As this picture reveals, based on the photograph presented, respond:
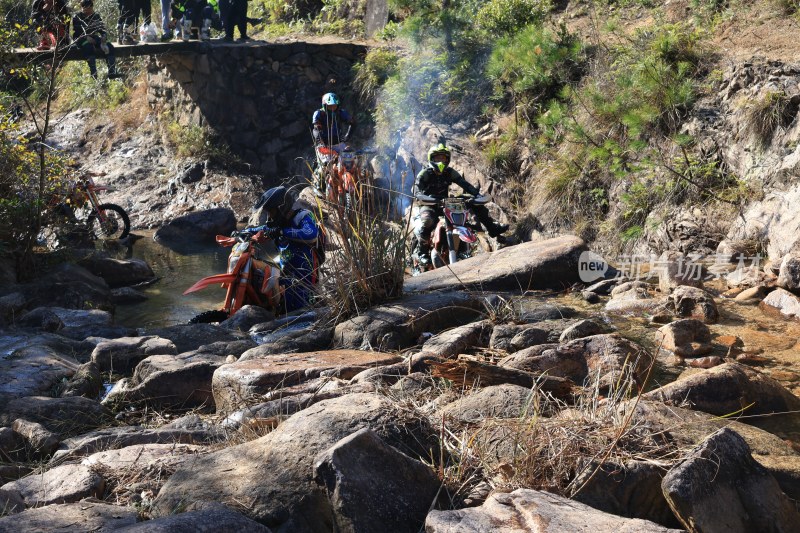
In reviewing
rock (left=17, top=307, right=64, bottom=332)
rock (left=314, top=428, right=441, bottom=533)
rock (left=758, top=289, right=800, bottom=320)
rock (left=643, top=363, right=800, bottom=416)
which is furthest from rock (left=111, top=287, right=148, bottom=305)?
rock (left=314, top=428, right=441, bottom=533)

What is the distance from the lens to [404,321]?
626 centimetres

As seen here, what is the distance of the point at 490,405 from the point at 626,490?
0.85m

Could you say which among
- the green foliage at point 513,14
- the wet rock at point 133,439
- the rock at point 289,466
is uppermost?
the green foliage at point 513,14

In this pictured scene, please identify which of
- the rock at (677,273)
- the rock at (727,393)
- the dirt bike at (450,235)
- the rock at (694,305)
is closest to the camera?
the rock at (727,393)

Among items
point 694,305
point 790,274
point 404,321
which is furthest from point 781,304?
point 404,321

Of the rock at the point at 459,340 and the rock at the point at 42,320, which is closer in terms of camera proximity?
the rock at the point at 459,340

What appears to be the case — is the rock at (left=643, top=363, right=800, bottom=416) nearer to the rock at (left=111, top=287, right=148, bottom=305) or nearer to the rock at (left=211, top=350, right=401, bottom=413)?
the rock at (left=211, top=350, right=401, bottom=413)

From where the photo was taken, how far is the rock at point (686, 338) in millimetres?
5918

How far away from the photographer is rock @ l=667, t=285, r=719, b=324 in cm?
680

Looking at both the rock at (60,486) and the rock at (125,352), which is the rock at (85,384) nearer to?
the rock at (125,352)

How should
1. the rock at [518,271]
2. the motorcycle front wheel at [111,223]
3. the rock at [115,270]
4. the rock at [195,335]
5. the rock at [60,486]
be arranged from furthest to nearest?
the motorcycle front wheel at [111,223] < the rock at [115,270] < the rock at [518,271] < the rock at [195,335] < the rock at [60,486]

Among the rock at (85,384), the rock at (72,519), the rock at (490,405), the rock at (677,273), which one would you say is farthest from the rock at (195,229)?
the rock at (72,519)

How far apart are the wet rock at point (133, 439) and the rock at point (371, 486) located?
1.58 metres

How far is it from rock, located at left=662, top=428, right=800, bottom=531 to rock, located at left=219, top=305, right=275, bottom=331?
5.06 meters
